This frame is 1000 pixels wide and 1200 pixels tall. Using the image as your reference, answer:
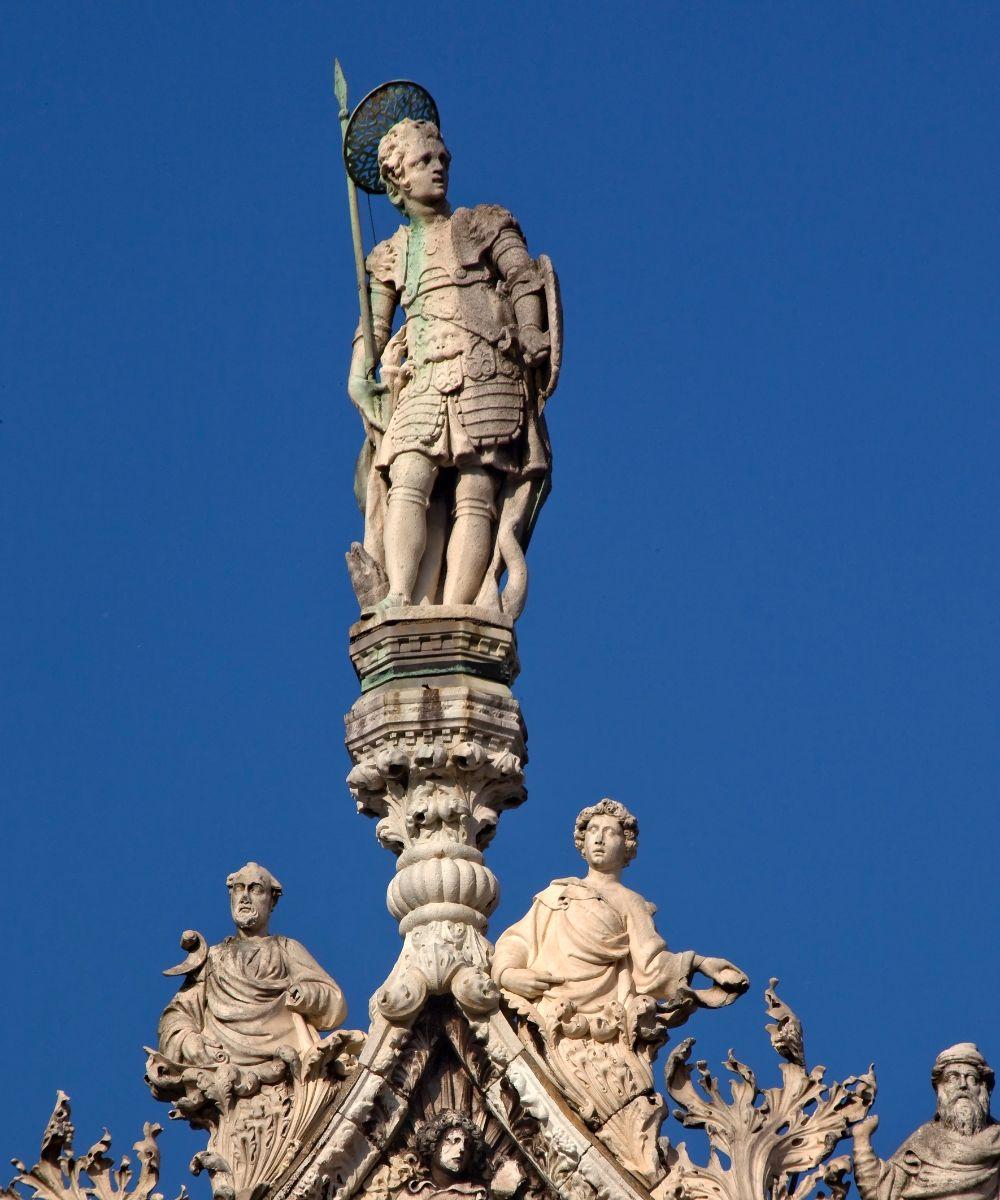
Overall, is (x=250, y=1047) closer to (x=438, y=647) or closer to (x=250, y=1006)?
(x=250, y=1006)

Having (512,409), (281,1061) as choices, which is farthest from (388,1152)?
(512,409)

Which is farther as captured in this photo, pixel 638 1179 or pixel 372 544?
pixel 372 544

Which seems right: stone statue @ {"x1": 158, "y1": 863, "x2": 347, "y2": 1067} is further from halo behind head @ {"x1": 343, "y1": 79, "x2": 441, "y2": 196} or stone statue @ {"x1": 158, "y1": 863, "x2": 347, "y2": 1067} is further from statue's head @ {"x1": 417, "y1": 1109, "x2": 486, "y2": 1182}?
halo behind head @ {"x1": 343, "y1": 79, "x2": 441, "y2": 196}

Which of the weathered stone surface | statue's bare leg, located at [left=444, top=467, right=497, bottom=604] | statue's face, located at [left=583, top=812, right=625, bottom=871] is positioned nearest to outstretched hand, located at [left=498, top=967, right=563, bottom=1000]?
statue's face, located at [left=583, top=812, right=625, bottom=871]

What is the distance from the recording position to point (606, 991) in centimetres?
2917

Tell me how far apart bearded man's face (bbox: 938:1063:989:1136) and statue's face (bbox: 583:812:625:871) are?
8.84 ft

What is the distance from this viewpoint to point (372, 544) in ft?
101

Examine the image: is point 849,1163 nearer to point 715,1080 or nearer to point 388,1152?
point 715,1080

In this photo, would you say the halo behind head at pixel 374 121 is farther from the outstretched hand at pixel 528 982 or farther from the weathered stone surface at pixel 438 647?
the outstretched hand at pixel 528 982

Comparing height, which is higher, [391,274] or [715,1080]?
[391,274]

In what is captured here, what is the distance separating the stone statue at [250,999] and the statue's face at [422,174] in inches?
193

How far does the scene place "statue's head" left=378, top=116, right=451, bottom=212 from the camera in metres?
31.7

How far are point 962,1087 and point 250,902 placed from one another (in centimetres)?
465

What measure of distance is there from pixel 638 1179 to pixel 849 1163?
1265mm
